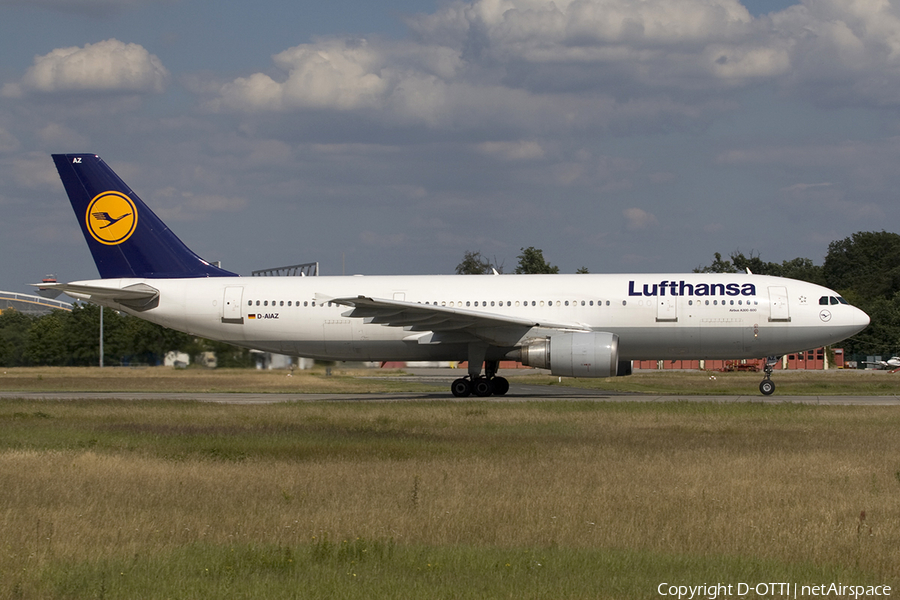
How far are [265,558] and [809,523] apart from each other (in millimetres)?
4960

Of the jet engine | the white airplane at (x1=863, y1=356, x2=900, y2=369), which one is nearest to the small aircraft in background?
the white airplane at (x1=863, y1=356, x2=900, y2=369)

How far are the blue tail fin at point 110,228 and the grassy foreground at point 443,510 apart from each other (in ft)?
40.2

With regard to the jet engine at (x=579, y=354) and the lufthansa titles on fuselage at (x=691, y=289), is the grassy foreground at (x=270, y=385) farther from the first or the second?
the jet engine at (x=579, y=354)

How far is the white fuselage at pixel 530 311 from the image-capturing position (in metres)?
26.0

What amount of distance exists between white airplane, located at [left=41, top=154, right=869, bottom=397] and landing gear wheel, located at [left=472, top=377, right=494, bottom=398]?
33 mm

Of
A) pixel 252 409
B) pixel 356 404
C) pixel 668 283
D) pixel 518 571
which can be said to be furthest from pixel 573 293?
pixel 518 571

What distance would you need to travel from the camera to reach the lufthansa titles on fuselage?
2616cm

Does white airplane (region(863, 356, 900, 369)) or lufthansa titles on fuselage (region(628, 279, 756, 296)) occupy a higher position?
lufthansa titles on fuselage (region(628, 279, 756, 296))

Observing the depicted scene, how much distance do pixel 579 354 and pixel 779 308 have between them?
6.00m

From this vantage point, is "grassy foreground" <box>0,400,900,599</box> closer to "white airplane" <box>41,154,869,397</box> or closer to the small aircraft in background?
"white airplane" <box>41,154,869,397</box>

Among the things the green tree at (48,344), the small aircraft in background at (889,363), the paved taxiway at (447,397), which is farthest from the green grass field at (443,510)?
the small aircraft in background at (889,363)

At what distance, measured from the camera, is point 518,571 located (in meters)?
7.20

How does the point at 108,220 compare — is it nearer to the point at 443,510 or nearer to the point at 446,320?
the point at 446,320

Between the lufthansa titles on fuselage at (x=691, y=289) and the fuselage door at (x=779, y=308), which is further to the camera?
the lufthansa titles on fuselage at (x=691, y=289)
